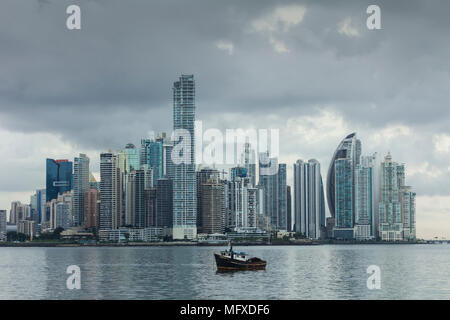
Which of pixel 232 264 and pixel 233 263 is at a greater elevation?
pixel 233 263

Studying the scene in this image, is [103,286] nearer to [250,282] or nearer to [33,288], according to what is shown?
[33,288]

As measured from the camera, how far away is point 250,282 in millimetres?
65625

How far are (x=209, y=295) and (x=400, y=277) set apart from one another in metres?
30.5

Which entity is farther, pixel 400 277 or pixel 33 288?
pixel 400 277

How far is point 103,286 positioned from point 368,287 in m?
24.7
